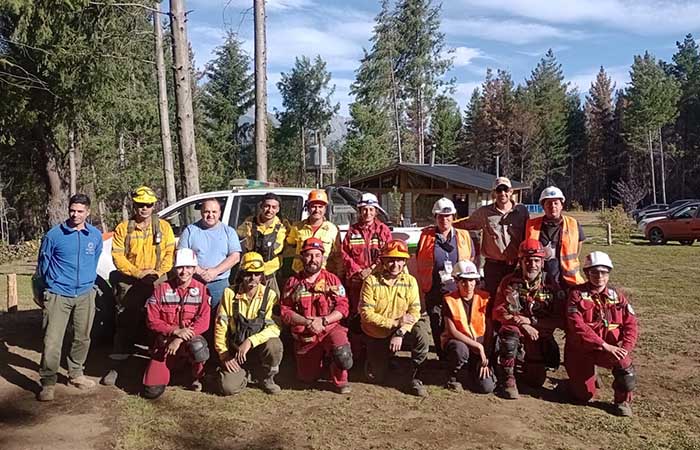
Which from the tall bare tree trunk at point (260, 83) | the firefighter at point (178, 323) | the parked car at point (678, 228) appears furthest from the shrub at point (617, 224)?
the firefighter at point (178, 323)

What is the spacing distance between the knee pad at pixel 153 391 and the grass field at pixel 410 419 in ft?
0.18

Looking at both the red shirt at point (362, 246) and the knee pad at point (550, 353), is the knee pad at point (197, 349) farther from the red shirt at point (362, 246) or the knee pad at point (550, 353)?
the knee pad at point (550, 353)

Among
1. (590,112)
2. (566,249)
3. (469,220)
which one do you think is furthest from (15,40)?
(590,112)

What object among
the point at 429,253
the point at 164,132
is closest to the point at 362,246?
the point at 429,253

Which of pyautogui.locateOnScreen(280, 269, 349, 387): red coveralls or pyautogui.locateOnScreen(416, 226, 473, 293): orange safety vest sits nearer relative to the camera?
pyautogui.locateOnScreen(280, 269, 349, 387): red coveralls

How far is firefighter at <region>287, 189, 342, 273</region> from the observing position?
5980mm

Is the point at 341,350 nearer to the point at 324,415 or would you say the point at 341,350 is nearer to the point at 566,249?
the point at 324,415

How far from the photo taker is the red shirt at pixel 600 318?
206 inches

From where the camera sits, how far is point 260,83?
11.0 metres

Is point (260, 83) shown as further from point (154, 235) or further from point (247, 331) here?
point (247, 331)

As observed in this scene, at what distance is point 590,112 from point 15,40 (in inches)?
2494

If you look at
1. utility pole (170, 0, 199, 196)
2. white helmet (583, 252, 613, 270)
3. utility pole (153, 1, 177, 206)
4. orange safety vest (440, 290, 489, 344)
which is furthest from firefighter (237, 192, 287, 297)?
utility pole (153, 1, 177, 206)

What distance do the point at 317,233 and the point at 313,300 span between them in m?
0.70

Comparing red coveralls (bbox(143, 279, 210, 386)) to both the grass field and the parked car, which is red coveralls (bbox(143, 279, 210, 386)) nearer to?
the grass field
